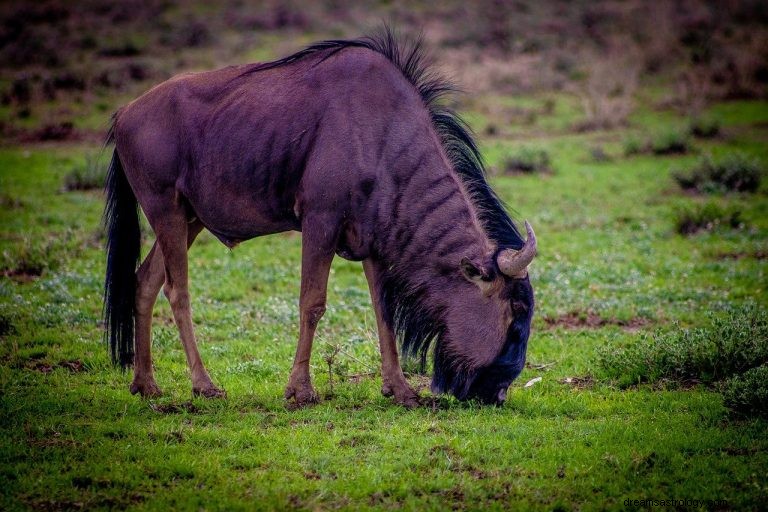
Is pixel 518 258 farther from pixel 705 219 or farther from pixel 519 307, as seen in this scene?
pixel 705 219

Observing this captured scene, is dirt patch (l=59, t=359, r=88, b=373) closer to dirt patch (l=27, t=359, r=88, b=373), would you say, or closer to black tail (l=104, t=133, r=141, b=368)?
dirt patch (l=27, t=359, r=88, b=373)

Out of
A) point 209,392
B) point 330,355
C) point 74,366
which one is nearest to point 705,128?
point 330,355

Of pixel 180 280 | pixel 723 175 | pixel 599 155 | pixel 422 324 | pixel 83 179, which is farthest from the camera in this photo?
pixel 599 155

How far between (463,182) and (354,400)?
2.12 m

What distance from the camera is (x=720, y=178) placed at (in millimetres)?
16312

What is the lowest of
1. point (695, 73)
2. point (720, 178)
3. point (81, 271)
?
point (81, 271)

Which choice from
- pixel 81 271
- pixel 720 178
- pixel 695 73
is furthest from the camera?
pixel 695 73

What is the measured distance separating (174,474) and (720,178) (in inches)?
552

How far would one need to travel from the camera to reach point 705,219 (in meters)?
13.5

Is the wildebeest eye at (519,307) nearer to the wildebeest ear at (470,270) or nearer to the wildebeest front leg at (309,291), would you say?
the wildebeest ear at (470,270)

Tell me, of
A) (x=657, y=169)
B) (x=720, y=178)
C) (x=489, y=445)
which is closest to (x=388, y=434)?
(x=489, y=445)

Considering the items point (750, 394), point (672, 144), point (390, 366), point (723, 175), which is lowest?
point (390, 366)

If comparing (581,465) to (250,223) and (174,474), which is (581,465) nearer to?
(174,474)

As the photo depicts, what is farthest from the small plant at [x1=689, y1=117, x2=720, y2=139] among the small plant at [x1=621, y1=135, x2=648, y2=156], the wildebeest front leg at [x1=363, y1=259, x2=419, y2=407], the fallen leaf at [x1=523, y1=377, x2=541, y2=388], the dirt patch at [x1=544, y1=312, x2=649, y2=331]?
the wildebeest front leg at [x1=363, y1=259, x2=419, y2=407]
